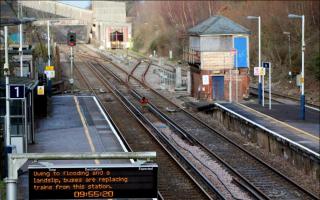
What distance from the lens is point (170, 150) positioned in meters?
24.8

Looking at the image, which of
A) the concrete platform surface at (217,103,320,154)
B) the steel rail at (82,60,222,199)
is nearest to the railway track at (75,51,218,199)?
the steel rail at (82,60,222,199)

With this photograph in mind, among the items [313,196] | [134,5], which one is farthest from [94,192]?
[134,5]

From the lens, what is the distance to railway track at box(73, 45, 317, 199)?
18.9m

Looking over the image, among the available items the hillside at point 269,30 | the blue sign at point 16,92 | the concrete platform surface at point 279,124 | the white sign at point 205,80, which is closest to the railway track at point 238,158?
the concrete platform surface at point 279,124

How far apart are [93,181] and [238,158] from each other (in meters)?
14.6

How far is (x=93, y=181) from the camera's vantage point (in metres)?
9.35

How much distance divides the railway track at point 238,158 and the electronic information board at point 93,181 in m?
9.42

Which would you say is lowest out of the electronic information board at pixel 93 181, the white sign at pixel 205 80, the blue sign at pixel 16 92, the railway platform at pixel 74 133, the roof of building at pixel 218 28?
the railway platform at pixel 74 133

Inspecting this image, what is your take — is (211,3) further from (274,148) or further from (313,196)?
(313,196)

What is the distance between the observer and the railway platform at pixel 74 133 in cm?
2169

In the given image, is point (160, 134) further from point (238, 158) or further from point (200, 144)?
point (238, 158)

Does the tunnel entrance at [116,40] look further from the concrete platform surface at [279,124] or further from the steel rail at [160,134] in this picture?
the concrete platform surface at [279,124]

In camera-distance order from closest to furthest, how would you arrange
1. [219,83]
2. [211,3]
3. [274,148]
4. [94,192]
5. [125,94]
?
[94,192]
[274,148]
[219,83]
[125,94]
[211,3]

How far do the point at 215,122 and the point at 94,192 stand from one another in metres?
23.4
